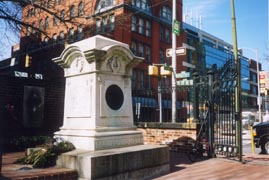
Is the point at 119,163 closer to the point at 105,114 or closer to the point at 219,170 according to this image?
the point at 105,114

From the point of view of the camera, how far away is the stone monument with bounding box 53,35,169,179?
6.29 meters

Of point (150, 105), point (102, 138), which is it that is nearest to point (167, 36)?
point (150, 105)

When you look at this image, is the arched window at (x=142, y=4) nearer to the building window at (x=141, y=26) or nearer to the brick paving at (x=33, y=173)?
the building window at (x=141, y=26)

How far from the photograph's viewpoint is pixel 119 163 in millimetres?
6125

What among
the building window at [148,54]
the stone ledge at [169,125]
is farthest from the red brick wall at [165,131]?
the building window at [148,54]

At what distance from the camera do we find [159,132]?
37.1 feet

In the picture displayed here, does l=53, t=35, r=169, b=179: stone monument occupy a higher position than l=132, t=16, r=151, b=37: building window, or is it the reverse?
l=132, t=16, r=151, b=37: building window

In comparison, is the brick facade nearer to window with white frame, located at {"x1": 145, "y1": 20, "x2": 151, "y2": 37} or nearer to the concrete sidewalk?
the concrete sidewalk

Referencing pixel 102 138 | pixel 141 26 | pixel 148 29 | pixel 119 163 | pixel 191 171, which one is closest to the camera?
pixel 119 163

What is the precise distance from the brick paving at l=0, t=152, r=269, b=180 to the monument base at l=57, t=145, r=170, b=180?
0.72 ft

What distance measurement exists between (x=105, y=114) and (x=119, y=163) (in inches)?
49.5

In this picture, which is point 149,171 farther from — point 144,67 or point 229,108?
point 144,67

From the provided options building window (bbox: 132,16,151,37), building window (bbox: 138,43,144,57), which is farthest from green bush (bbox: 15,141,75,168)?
building window (bbox: 138,43,144,57)

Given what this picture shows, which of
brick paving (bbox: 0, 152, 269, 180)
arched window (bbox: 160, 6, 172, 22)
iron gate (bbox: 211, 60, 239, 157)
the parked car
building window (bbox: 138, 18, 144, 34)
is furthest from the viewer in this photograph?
arched window (bbox: 160, 6, 172, 22)
